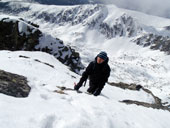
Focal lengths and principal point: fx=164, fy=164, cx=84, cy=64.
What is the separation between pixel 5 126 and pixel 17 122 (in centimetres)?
30

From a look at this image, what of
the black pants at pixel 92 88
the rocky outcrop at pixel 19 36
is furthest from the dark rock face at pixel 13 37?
the black pants at pixel 92 88

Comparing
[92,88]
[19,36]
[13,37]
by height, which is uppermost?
[92,88]

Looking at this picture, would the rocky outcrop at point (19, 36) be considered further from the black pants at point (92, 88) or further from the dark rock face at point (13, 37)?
the black pants at point (92, 88)

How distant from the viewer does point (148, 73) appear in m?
198

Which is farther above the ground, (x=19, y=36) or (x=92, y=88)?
(x=92, y=88)

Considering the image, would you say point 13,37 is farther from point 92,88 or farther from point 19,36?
point 92,88

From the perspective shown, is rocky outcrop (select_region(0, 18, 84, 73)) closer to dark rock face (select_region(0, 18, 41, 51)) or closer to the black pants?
dark rock face (select_region(0, 18, 41, 51))

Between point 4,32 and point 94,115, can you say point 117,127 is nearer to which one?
point 94,115

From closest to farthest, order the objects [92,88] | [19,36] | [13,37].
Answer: [92,88] < [19,36] < [13,37]

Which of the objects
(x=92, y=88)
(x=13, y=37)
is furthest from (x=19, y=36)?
(x=92, y=88)

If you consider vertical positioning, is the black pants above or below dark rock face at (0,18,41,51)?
above

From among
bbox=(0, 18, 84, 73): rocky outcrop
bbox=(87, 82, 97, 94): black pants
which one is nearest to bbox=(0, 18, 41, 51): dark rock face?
Answer: bbox=(0, 18, 84, 73): rocky outcrop

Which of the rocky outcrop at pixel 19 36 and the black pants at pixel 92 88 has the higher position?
the black pants at pixel 92 88

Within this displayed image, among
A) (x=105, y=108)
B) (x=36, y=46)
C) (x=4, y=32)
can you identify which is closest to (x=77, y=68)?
(x=36, y=46)
